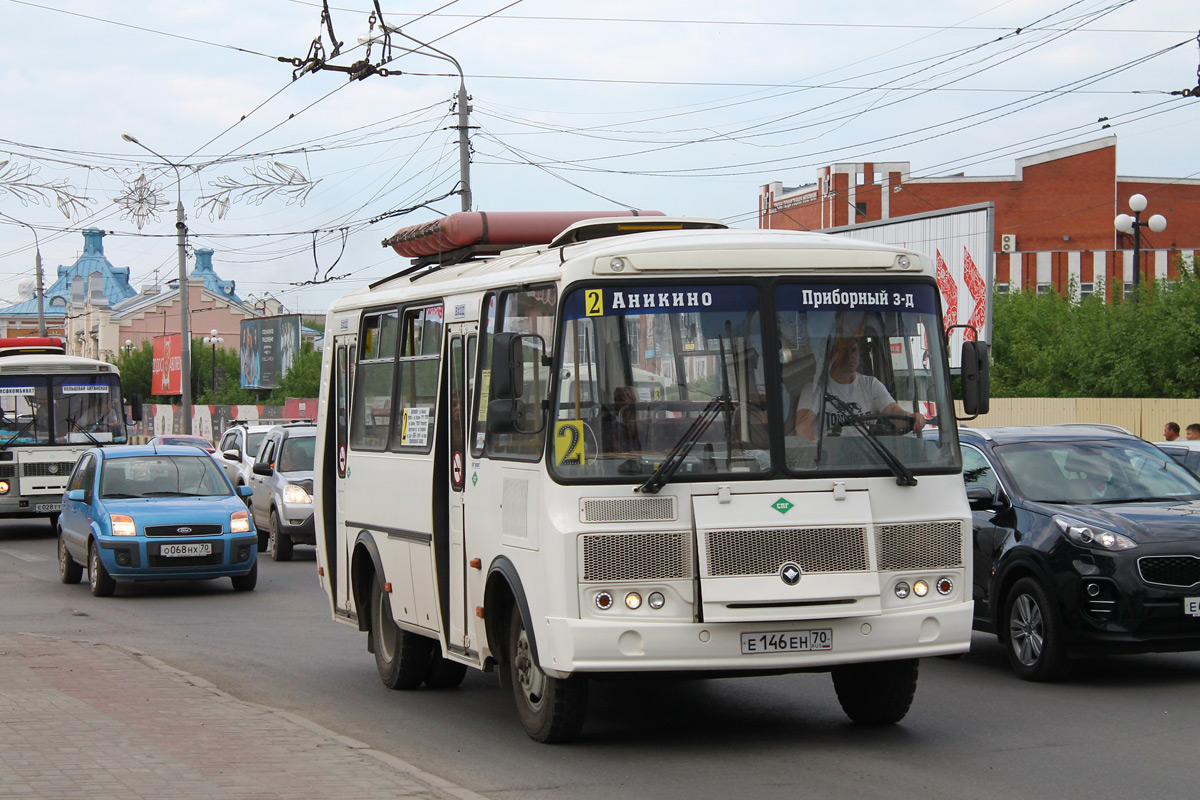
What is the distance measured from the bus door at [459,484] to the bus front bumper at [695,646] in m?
1.36

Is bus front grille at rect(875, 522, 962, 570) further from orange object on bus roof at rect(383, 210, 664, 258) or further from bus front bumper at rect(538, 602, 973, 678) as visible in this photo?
orange object on bus roof at rect(383, 210, 664, 258)

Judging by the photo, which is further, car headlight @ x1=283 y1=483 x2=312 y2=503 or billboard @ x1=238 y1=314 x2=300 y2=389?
billboard @ x1=238 y1=314 x2=300 y2=389

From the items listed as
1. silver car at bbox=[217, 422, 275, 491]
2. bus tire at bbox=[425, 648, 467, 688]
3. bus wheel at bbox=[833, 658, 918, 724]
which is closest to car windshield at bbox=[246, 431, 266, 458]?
silver car at bbox=[217, 422, 275, 491]

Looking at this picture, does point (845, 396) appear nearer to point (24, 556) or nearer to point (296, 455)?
point (296, 455)

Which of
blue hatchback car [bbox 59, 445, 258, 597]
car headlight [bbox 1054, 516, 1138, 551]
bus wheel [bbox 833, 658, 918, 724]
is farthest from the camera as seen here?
blue hatchback car [bbox 59, 445, 258, 597]

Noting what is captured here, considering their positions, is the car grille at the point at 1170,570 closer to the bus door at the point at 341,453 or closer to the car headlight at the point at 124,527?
the bus door at the point at 341,453

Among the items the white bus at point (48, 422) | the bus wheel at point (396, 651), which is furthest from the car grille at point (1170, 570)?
the white bus at point (48, 422)

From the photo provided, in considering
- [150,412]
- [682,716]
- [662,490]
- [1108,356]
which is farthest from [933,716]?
[150,412]

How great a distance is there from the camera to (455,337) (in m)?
9.42

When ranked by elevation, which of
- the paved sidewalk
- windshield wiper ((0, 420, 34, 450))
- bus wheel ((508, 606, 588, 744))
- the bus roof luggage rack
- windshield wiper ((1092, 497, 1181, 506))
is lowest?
the paved sidewalk

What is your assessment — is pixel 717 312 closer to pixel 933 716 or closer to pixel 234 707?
pixel 933 716

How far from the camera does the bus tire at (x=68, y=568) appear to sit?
19.1 m

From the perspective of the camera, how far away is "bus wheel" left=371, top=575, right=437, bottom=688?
1049cm

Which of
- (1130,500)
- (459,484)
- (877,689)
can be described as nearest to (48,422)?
(459,484)
